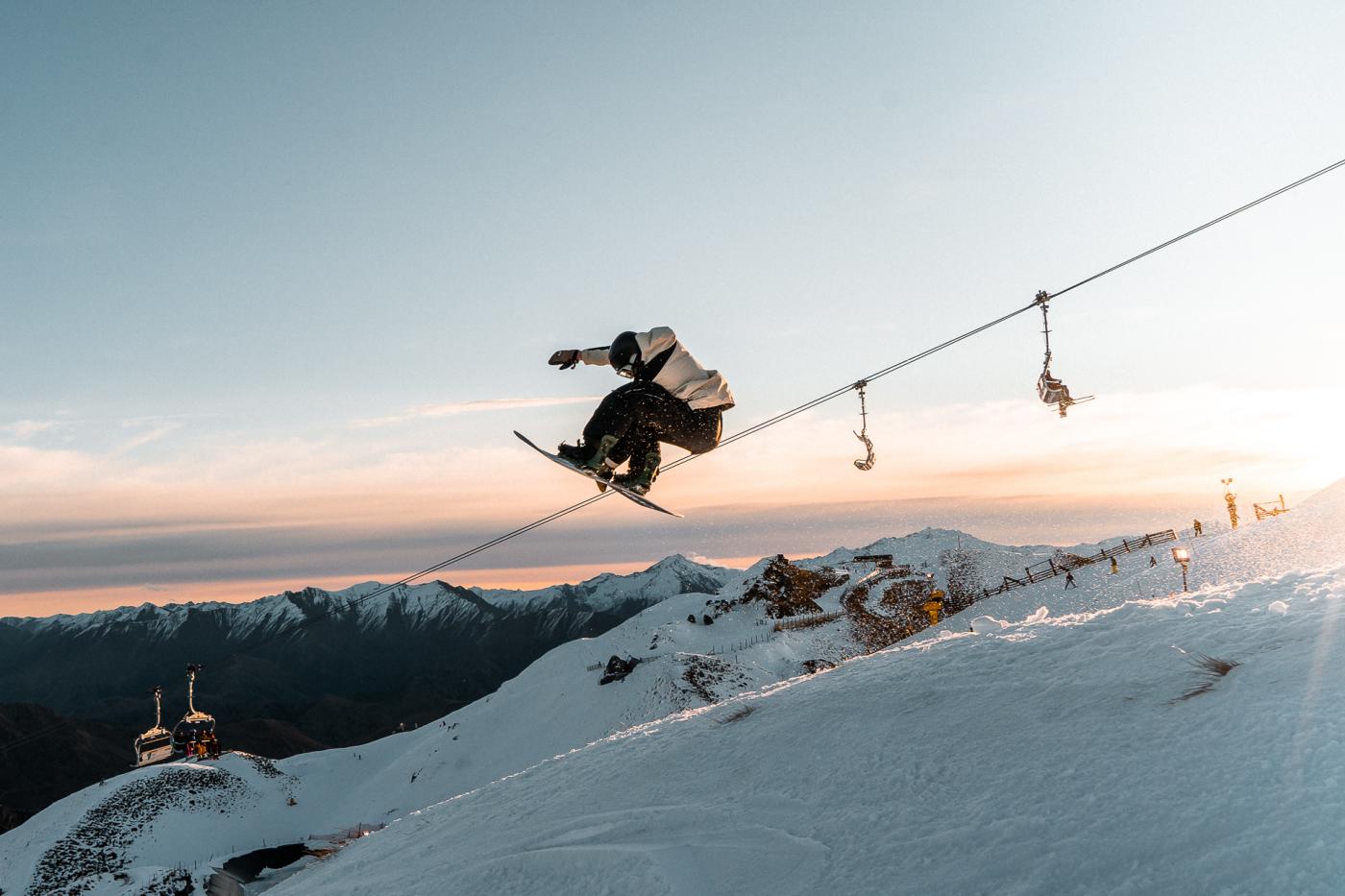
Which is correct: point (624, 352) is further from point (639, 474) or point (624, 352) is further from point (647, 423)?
point (639, 474)

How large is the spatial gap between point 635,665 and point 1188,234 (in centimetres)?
4163

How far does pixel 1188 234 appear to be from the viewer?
1030cm

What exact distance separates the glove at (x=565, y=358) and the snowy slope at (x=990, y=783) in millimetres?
4862

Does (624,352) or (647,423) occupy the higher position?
(624,352)

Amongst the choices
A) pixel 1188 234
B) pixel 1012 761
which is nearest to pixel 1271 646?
pixel 1012 761

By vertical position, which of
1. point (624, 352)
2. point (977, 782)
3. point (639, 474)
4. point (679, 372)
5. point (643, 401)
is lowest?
point (977, 782)

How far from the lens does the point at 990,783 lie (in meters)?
5.56

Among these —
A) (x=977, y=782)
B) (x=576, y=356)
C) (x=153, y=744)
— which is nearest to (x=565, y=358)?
(x=576, y=356)

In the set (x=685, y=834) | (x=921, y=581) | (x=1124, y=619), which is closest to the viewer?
(x=685, y=834)

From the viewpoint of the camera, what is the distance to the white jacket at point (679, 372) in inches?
348

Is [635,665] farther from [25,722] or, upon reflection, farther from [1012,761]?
[25,722]

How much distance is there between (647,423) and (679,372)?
768 millimetres

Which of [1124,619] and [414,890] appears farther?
[1124,619]

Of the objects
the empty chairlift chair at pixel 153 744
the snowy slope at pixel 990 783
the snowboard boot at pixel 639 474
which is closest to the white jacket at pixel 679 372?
the snowboard boot at pixel 639 474
